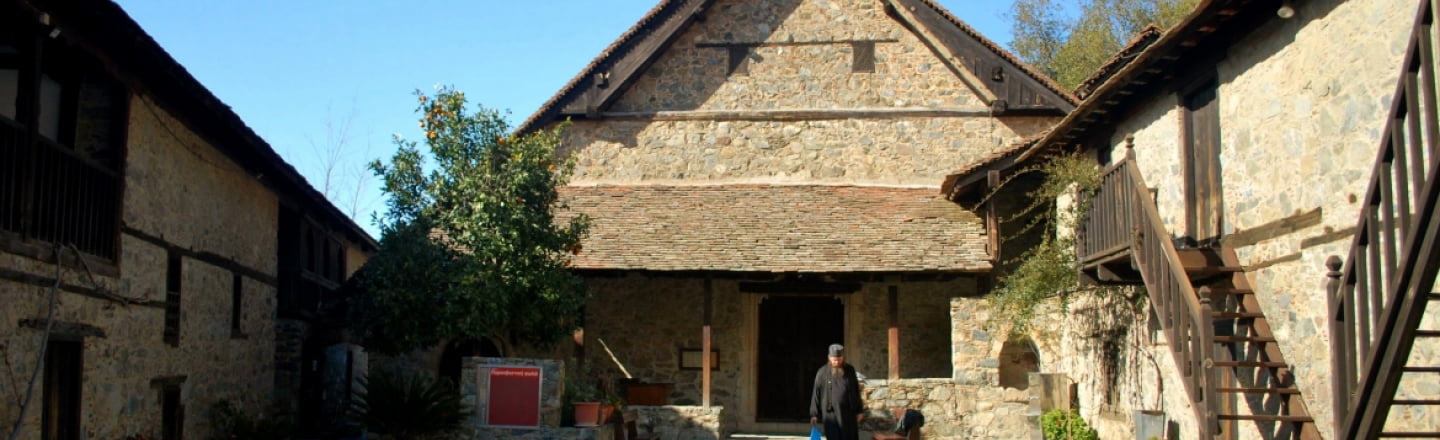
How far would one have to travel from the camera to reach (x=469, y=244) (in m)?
16.1

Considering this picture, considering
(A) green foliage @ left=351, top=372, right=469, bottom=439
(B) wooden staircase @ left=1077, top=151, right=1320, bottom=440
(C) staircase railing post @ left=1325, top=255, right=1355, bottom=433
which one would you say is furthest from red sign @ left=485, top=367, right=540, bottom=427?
(C) staircase railing post @ left=1325, top=255, right=1355, bottom=433

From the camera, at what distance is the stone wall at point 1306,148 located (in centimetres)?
905

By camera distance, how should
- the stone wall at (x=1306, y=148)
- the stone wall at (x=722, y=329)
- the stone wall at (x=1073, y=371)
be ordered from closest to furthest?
the stone wall at (x=1306, y=148) < the stone wall at (x=1073, y=371) < the stone wall at (x=722, y=329)

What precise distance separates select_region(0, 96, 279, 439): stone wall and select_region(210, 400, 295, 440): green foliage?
0.16m

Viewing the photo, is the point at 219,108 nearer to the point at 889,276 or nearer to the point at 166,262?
the point at 166,262

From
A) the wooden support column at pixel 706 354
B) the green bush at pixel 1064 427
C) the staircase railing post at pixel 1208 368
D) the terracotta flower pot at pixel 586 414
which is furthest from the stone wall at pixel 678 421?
the staircase railing post at pixel 1208 368

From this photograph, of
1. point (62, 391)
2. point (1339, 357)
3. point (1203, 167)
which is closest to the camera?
point (1339, 357)

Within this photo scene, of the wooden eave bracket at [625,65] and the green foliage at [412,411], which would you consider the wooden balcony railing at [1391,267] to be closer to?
the green foliage at [412,411]

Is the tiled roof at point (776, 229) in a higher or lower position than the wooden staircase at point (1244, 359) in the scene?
higher

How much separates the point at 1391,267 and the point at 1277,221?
2941 mm

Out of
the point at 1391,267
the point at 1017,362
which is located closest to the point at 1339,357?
the point at 1391,267

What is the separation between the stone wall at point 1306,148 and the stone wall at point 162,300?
1004 cm

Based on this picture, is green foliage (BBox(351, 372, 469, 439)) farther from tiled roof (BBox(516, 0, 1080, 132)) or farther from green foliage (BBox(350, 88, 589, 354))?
tiled roof (BBox(516, 0, 1080, 132))

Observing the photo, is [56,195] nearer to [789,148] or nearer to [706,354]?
[706,354]
